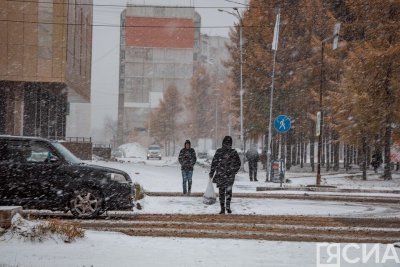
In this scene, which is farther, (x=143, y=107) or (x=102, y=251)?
(x=143, y=107)

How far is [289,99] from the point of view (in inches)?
1548

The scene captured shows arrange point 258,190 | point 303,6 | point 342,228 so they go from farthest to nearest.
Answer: point 303,6 < point 258,190 < point 342,228

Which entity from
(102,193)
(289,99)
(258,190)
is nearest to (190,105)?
(289,99)

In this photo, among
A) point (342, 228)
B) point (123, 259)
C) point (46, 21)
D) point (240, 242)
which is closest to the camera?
point (123, 259)

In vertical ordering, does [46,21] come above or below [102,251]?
above

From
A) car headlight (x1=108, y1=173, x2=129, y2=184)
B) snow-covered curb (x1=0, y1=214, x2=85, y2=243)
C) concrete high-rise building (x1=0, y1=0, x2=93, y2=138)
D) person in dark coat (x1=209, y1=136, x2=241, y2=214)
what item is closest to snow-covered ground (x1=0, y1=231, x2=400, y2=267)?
snow-covered curb (x1=0, y1=214, x2=85, y2=243)

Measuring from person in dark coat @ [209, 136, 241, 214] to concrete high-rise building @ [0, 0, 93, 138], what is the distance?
27.9m

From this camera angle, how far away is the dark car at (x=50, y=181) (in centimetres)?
1154

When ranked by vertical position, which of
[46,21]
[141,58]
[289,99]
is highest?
[141,58]

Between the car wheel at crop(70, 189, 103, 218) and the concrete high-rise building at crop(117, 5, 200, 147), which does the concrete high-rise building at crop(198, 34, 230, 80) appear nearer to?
the concrete high-rise building at crop(117, 5, 200, 147)

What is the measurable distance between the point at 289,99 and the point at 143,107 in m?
63.1

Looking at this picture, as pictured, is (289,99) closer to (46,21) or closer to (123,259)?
(46,21)

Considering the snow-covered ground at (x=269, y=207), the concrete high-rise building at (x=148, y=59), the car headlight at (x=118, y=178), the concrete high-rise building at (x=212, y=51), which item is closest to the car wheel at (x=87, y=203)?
the car headlight at (x=118, y=178)

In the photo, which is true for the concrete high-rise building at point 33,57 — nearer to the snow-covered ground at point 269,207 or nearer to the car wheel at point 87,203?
the snow-covered ground at point 269,207
